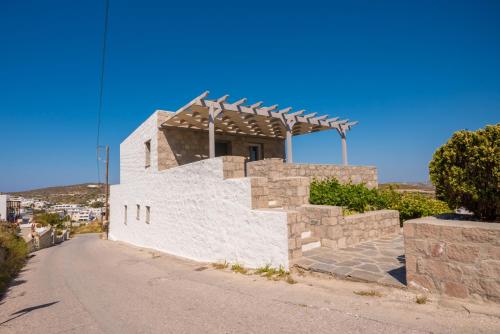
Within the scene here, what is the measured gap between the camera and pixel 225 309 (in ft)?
12.5

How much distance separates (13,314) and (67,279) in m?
2.65

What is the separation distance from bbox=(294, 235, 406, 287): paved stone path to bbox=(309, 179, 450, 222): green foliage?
5.42 ft

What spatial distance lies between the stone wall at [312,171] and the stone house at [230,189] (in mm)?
34

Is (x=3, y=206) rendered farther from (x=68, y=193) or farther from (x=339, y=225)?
(x=68, y=193)

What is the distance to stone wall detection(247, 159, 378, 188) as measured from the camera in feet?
28.4

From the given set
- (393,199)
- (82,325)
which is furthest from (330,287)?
(393,199)

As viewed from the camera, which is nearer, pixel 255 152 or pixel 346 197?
pixel 346 197

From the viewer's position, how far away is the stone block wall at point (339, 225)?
637 cm

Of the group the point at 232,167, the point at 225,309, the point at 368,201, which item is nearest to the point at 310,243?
the point at 232,167

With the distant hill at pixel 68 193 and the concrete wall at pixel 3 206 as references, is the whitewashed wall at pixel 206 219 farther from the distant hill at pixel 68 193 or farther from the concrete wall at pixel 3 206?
the distant hill at pixel 68 193

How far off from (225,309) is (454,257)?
3093mm

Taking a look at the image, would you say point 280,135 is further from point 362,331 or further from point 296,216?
point 362,331

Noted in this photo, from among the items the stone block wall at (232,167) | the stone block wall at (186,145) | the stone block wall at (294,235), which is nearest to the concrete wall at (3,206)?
the stone block wall at (186,145)

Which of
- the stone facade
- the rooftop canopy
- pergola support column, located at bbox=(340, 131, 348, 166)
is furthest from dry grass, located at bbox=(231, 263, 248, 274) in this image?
pergola support column, located at bbox=(340, 131, 348, 166)
